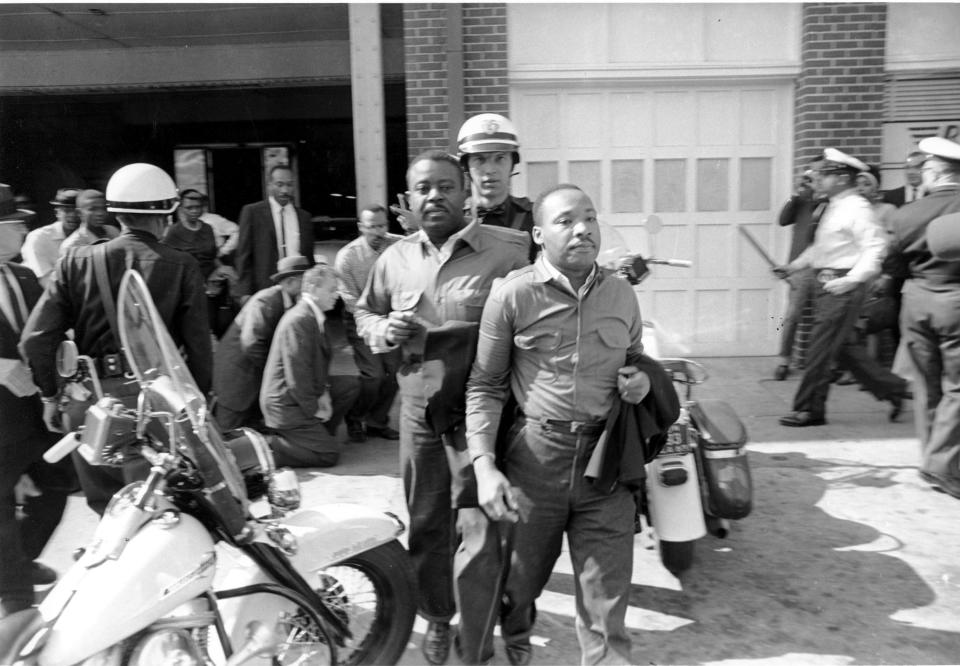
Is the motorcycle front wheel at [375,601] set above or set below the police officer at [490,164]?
below

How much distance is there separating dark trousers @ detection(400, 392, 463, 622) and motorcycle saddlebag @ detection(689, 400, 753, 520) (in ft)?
4.02

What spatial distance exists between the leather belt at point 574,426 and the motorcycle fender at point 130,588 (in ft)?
3.67

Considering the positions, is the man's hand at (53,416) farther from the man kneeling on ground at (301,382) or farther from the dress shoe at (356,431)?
the dress shoe at (356,431)

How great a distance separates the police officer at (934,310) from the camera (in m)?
4.53

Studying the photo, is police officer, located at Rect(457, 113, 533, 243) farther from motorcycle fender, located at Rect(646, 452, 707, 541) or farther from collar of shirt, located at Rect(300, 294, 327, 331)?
collar of shirt, located at Rect(300, 294, 327, 331)

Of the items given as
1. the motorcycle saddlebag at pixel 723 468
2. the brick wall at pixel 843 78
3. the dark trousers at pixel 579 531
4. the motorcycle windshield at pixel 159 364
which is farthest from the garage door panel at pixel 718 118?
the motorcycle windshield at pixel 159 364

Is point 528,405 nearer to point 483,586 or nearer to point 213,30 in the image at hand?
point 483,586

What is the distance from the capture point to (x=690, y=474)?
3578 mm

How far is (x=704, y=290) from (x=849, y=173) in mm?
2108

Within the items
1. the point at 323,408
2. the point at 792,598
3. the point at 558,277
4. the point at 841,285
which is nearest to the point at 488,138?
the point at 558,277

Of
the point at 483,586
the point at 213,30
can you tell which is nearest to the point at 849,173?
the point at 483,586

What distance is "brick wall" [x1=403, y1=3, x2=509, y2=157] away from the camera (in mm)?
7168

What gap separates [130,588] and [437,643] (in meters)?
1.25

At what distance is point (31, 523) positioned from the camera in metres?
3.68
